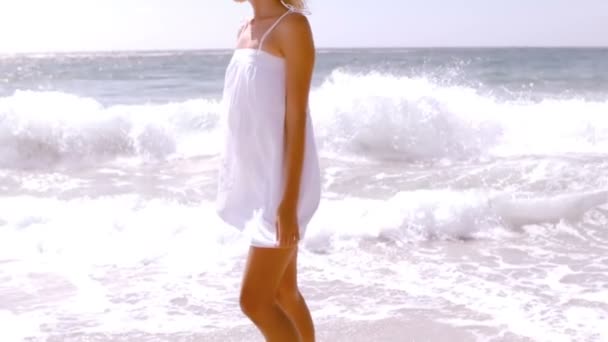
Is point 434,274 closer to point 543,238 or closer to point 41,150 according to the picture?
point 543,238

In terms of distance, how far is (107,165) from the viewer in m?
10.1

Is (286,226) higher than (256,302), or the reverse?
(286,226)

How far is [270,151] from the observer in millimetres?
2068

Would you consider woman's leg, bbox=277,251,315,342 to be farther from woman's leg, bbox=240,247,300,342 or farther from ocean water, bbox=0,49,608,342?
ocean water, bbox=0,49,608,342

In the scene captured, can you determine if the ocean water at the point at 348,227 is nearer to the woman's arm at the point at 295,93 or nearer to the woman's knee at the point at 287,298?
the woman's knee at the point at 287,298

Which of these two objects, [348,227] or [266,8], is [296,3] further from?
[348,227]

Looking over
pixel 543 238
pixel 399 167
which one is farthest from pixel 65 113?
pixel 543 238

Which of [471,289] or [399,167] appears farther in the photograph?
[399,167]

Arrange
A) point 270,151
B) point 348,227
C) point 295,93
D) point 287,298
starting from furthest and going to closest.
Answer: point 348,227
point 287,298
point 270,151
point 295,93

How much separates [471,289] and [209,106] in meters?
10.9

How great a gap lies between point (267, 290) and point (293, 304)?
22 cm

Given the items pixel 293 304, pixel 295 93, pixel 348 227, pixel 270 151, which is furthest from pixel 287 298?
pixel 348 227

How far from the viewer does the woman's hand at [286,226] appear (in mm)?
2043

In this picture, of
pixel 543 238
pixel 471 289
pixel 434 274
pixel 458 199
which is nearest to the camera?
pixel 471 289
